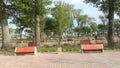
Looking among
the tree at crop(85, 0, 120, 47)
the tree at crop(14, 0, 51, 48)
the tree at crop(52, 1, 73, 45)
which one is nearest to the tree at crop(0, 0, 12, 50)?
the tree at crop(14, 0, 51, 48)

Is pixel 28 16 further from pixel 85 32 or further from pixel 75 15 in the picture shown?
pixel 85 32

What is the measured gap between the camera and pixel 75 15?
86.6 metres

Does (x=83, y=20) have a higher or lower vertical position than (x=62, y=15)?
lower

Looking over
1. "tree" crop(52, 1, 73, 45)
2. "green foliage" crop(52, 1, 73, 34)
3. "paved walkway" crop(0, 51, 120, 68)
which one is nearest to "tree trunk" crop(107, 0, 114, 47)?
"paved walkway" crop(0, 51, 120, 68)

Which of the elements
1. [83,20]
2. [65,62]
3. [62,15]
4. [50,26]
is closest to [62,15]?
[62,15]

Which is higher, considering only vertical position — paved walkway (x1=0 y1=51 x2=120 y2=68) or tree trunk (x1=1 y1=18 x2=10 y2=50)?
tree trunk (x1=1 y1=18 x2=10 y2=50)

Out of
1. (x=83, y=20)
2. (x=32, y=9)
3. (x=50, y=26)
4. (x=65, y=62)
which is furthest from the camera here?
(x=83, y=20)

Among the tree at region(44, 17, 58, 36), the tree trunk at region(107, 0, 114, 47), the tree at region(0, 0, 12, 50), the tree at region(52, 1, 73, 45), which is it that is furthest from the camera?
the tree at region(44, 17, 58, 36)

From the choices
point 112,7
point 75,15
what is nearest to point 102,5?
point 112,7

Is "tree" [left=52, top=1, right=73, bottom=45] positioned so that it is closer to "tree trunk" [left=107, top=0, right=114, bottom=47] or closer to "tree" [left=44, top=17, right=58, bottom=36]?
"tree" [left=44, top=17, right=58, bottom=36]

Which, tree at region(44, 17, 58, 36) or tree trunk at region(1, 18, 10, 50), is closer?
tree trunk at region(1, 18, 10, 50)

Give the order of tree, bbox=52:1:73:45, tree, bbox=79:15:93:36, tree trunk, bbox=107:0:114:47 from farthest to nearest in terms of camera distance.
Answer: tree, bbox=79:15:93:36 < tree, bbox=52:1:73:45 < tree trunk, bbox=107:0:114:47

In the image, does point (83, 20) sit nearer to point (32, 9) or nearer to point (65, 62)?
point (32, 9)

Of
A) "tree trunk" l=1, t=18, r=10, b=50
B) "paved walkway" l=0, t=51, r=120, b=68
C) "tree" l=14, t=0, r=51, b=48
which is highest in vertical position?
"tree" l=14, t=0, r=51, b=48
